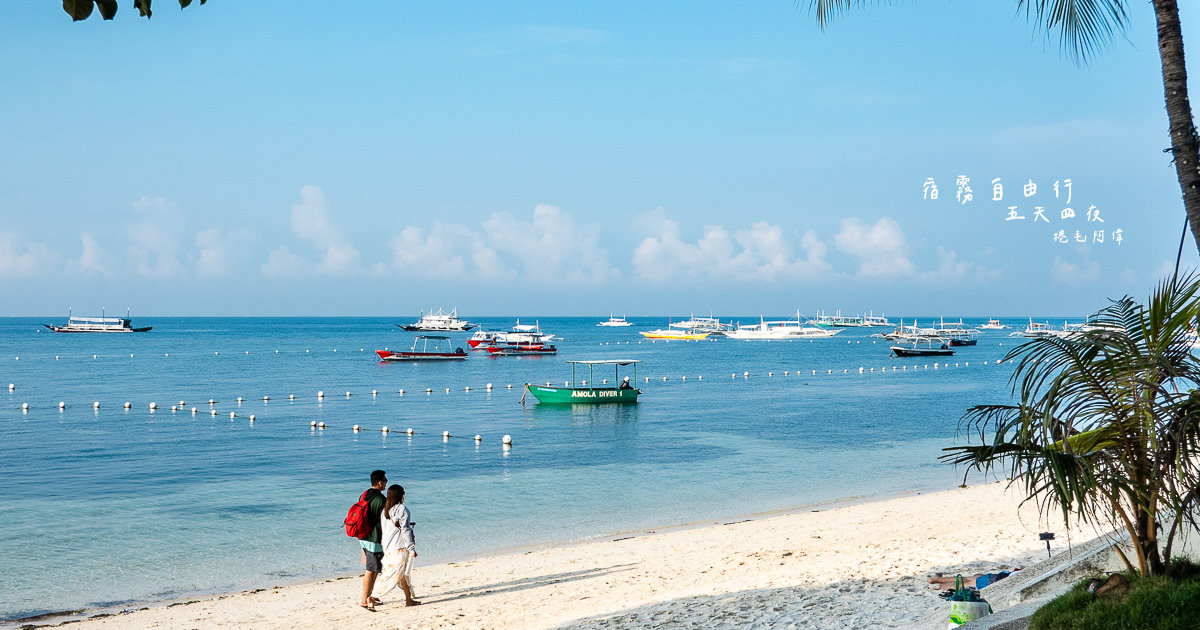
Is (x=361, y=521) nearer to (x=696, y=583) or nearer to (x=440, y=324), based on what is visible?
(x=696, y=583)

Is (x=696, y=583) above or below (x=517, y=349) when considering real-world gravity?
above

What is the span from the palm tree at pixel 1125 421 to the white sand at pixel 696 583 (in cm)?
356

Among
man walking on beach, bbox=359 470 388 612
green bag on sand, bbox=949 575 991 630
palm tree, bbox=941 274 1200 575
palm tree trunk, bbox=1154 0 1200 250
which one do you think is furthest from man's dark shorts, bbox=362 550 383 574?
palm tree trunk, bbox=1154 0 1200 250

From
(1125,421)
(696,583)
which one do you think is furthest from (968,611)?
(696,583)

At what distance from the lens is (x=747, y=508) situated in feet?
68.4

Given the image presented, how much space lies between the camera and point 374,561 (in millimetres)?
10945

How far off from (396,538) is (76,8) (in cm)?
849

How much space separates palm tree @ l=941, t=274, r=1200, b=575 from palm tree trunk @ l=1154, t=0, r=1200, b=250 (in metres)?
0.54

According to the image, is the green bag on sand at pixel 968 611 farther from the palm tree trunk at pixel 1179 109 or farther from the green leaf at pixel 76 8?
the green leaf at pixel 76 8

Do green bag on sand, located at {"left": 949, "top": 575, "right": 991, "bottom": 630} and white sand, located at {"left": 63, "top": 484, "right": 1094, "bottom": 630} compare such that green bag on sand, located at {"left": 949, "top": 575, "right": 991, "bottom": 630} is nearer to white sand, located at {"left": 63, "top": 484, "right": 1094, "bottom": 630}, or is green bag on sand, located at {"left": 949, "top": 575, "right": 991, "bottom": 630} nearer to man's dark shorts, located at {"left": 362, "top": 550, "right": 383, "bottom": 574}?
white sand, located at {"left": 63, "top": 484, "right": 1094, "bottom": 630}

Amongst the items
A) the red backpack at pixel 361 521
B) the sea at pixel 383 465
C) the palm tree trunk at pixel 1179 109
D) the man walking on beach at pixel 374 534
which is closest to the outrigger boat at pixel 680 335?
the sea at pixel 383 465

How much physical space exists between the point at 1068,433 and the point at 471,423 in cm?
3489

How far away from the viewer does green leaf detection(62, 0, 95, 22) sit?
3.16 m

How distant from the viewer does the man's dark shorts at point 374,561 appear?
1091 centimetres
